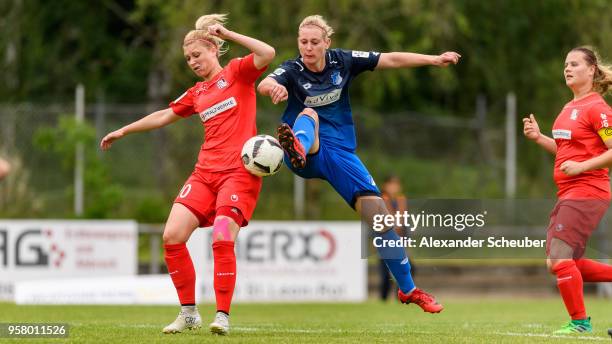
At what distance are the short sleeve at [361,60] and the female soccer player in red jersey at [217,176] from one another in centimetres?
81

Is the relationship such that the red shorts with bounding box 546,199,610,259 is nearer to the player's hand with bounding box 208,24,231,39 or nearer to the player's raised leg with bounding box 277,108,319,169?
the player's raised leg with bounding box 277,108,319,169

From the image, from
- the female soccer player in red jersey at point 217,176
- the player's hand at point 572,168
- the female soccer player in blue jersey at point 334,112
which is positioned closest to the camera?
the player's hand at point 572,168

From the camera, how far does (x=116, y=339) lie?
7.66 metres

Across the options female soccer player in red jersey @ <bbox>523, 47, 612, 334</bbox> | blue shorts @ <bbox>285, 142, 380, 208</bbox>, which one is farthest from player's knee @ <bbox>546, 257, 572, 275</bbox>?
blue shorts @ <bbox>285, 142, 380, 208</bbox>

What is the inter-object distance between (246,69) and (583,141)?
2.44 m

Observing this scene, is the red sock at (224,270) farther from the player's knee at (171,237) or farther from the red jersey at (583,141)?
the red jersey at (583,141)

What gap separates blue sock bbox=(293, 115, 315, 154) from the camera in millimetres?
8219

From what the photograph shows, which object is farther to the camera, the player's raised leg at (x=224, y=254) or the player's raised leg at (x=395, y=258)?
the player's raised leg at (x=395, y=258)

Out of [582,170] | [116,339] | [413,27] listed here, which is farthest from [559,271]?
[413,27]

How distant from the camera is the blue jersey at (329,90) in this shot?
866 centimetres

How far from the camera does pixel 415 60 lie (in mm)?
8539

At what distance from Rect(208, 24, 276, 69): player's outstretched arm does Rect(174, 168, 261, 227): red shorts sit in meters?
0.79

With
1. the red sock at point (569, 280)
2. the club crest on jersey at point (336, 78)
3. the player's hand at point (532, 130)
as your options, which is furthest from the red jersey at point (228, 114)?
the red sock at point (569, 280)

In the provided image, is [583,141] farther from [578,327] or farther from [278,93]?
[278,93]
